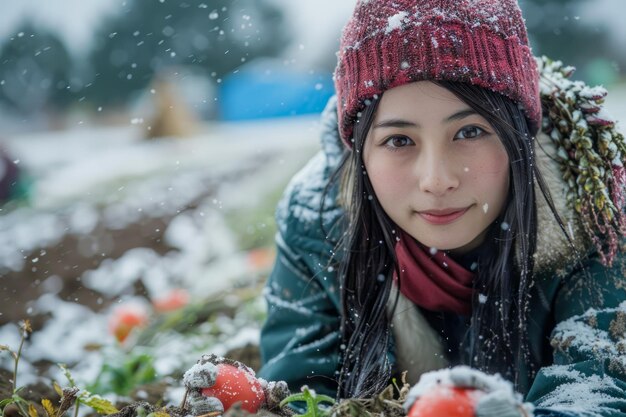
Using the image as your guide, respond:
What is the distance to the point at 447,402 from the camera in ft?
3.92

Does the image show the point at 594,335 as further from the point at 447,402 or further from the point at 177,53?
the point at 177,53

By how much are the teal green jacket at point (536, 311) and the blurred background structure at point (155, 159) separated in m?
0.46

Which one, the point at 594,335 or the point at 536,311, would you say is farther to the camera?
the point at 536,311

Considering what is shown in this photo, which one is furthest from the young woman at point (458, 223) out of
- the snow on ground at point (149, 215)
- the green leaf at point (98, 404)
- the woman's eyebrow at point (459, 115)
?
the snow on ground at point (149, 215)

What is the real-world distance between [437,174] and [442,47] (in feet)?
1.06

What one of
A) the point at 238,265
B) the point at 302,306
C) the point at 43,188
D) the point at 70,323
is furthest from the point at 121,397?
the point at 43,188

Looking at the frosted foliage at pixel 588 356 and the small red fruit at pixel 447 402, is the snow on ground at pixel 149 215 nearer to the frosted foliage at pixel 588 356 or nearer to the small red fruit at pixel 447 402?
the frosted foliage at pixel 588 356

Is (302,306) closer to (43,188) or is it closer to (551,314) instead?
(551,314)

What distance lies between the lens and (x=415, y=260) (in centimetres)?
220

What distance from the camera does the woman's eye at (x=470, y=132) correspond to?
6.21 feet

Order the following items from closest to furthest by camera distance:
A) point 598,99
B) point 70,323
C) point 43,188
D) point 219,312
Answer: point 598,99, point 219,312, point 70,323, point 43,188

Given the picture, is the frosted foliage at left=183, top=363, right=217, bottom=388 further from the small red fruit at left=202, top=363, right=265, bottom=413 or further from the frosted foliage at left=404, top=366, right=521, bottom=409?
the frosted foliage at left=404, top=366, right=521, bottom=409

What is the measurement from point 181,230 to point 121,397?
11.5ft

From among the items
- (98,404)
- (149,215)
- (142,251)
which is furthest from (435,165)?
(149,215)
